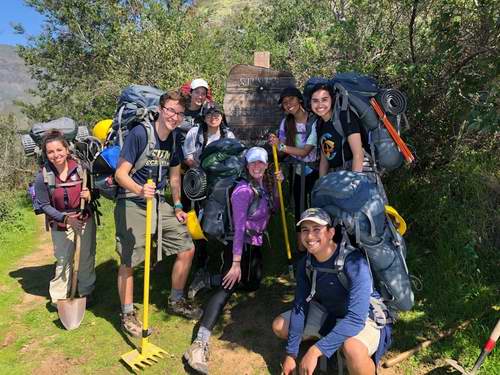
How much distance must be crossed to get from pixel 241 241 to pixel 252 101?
10.1ft

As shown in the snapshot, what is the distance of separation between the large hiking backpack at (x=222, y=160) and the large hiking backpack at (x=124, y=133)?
0.87 meters

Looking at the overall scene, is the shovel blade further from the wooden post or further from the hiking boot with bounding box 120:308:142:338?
the wooden post

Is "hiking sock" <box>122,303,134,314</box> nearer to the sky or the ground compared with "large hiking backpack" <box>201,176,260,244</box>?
nearer to the ground

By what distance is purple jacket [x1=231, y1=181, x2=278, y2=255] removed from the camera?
4.52 m

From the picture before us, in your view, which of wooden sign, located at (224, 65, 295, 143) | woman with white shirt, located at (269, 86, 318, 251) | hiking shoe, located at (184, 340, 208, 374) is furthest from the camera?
wooden sign, located at (224, 65, 295, 143)

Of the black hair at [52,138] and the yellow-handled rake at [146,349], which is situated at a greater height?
the black hair at [52,138]

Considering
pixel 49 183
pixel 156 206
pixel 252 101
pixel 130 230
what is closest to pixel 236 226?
pixel 156 206

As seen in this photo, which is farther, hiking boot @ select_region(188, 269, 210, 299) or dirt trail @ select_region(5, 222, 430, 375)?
hiking boot @ select_region(188, 269, 210, 299)

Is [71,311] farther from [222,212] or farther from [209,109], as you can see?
[209,109]

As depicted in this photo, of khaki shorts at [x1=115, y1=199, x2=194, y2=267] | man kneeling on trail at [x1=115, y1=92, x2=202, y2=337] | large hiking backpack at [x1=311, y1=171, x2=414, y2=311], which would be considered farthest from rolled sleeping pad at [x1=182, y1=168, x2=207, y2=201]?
large hiking backpack at [x1=311, y1=171, x2=414, y2=311]

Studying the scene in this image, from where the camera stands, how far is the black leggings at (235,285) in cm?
449

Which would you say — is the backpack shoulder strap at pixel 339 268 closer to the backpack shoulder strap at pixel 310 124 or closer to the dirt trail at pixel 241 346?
the dirt trail at pixel 241 346

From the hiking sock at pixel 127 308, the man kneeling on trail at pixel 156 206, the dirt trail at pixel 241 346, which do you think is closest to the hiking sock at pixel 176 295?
the man kneeling on trail at pixel 156 206

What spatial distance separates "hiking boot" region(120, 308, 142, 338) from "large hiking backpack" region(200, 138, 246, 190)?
174 centimetres
